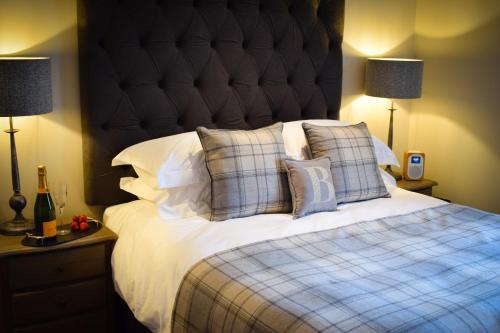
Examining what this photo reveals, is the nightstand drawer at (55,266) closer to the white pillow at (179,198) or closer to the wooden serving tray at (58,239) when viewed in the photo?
the wooden serving tray at (58,239)

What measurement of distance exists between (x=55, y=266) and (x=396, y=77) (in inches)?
84.7

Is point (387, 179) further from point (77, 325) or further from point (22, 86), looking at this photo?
point (22, 86)

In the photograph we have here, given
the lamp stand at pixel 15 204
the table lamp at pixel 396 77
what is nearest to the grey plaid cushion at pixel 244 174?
the lamp stand at pixel 15 204

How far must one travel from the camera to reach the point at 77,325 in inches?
92.6

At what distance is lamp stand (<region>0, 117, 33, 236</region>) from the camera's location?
2.33 meters

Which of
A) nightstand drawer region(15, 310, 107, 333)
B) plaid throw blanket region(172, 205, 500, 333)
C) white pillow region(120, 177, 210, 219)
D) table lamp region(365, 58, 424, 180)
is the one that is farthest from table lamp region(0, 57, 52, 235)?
table lamp region(365, 58, 424, 180)

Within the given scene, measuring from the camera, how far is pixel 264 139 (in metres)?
2.54

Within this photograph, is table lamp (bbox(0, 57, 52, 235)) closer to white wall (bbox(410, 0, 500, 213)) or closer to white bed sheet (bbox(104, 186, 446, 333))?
white bed sheet (bbox(104, 186, 446, 333))

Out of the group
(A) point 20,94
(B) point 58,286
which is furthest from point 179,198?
(A) point 20,94

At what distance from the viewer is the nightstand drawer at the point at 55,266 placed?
2186mm

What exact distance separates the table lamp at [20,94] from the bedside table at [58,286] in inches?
5.9

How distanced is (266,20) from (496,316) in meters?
1.91

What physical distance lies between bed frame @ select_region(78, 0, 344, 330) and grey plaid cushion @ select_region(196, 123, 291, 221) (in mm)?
369

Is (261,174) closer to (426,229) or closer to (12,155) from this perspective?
(426,229)
